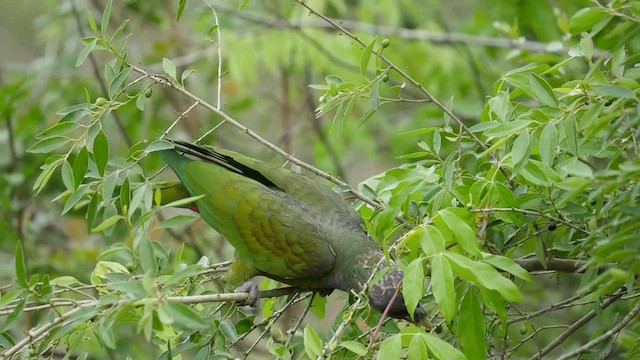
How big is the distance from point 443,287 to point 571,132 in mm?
457

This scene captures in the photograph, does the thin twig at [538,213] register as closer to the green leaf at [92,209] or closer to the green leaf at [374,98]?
the green leaf at [374,98]

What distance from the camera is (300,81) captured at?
632cm

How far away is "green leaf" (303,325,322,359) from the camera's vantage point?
1741mm

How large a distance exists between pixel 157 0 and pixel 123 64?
3404 millimetres

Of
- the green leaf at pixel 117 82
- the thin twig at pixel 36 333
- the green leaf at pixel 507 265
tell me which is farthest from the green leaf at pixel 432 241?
the green leaf at pixel 117 82

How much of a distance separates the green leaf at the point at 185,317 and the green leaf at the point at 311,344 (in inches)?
10.0

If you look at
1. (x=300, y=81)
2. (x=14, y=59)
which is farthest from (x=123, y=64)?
(x=14, y=59)

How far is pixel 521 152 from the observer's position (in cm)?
180

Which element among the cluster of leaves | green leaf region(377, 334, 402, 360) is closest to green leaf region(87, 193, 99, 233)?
the cluster of leaves

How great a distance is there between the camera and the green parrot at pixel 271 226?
8.27 ft

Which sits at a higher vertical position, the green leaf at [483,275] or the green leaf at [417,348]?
the green leaf at [483,275]

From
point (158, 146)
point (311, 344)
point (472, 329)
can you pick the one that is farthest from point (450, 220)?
point (158, 146)

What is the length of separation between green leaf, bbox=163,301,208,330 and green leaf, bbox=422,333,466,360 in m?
0.46

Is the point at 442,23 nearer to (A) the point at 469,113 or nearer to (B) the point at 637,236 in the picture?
(A) the point at 469,113
